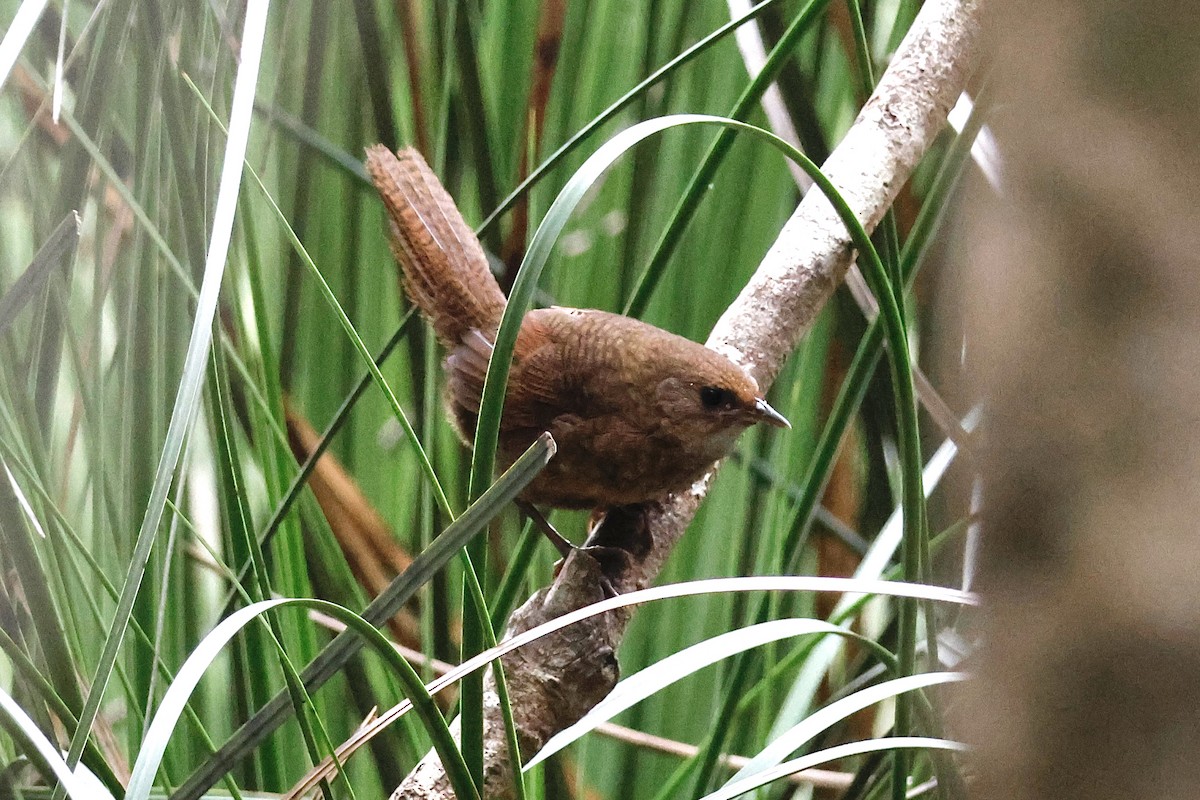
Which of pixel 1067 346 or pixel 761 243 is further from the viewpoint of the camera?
pixel 761 243

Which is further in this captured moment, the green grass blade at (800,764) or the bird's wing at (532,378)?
the bird's wing at (532,378)

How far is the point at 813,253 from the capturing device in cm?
87

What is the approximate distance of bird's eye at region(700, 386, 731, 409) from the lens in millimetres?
760

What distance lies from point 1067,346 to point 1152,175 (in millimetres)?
33

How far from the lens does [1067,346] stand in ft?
0.60

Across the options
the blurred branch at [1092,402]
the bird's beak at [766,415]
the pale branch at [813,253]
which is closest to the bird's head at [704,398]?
the bird's beak at [766,415]

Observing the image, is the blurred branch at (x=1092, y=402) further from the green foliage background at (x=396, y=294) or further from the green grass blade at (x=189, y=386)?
the green foliage background at (x=396, y=294)

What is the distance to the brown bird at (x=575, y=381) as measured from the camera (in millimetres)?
763

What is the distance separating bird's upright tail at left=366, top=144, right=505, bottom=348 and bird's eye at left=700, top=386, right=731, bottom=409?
0.20m

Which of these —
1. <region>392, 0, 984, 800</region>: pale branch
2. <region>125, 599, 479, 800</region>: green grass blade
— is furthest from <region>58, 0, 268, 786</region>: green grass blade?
<region>392, 0, 984, 800</region>: pale branch

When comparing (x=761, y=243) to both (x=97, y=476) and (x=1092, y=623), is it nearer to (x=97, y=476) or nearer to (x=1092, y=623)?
(x=97, y=476)

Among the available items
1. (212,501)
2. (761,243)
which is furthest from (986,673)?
(212,501)

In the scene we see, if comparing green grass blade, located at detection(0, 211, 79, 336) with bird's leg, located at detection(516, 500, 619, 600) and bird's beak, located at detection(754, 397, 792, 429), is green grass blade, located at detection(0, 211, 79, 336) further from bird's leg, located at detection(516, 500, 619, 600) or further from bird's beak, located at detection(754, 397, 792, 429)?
bird's beak, located at detection(754, 397, 792, 429)

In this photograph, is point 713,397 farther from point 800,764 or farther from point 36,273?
point 36,273
